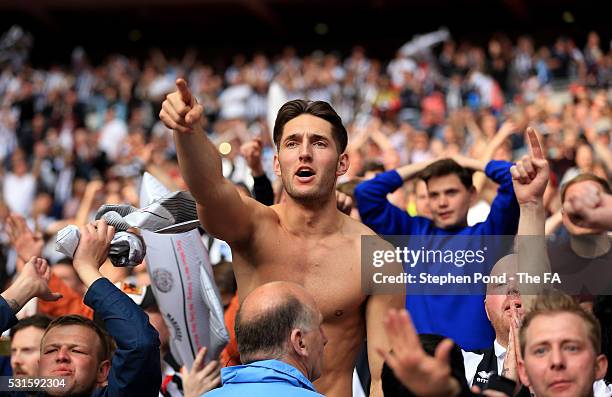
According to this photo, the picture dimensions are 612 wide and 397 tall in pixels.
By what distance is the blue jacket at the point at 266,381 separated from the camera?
2.79 m

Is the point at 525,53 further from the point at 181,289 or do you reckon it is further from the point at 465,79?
the point at 181,289

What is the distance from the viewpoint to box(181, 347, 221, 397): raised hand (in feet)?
14.3

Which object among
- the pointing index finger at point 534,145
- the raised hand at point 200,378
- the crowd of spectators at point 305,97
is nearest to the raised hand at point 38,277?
the raised hand at point 200,378

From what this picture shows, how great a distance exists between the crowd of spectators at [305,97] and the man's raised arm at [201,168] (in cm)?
377

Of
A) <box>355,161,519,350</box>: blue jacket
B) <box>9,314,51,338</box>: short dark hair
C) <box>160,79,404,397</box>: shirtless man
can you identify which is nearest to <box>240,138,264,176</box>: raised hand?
<box>355,161,519,350</box>: blue jacket

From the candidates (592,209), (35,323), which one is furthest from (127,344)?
(592,209)

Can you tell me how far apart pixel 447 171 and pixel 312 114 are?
1495mm

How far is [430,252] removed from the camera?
4598 millimetres

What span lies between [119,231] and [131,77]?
16.9 meters

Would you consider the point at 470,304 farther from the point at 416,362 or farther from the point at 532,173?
the point at 416,362

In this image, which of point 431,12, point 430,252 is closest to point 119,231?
point 430,252

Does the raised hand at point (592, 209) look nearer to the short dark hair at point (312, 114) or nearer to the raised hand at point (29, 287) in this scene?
the short dark hair at point (312, 114)

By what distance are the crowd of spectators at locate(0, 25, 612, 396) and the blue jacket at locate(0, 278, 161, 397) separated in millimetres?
3935

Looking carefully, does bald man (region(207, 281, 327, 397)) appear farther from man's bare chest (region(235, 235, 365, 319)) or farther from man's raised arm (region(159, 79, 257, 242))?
man's bare chest (region(235, 235, 365, 319))
